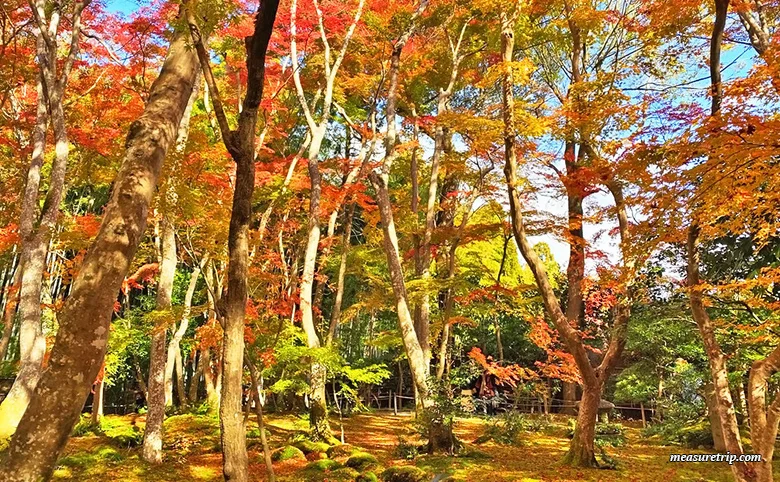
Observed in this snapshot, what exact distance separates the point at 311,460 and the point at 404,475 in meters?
2.10

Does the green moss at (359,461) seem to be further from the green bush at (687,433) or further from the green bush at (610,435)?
the green bush at (687,433)

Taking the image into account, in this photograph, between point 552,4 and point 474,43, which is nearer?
point 552,4

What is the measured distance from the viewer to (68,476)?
6227mm

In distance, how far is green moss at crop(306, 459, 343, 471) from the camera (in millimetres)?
6816

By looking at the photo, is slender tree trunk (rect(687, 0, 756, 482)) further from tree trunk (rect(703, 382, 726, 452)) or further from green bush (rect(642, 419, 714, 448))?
green bush (rect(642, 419, 714, 448))

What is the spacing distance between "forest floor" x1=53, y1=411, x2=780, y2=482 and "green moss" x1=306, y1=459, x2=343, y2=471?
16 millimetres

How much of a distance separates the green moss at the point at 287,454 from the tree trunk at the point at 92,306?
221 inches

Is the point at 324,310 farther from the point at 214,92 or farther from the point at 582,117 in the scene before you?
the point at 214,92

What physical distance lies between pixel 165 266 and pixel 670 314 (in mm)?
7876

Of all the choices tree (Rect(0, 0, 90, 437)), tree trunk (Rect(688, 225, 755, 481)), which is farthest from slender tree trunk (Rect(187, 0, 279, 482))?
tree (Rect(0, 0, 90, 437))

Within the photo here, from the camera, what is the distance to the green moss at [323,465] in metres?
6.82

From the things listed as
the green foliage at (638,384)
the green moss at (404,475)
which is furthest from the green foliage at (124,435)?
the green foliage at (638,384)

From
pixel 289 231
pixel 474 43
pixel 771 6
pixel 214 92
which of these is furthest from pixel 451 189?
pixel 214 92

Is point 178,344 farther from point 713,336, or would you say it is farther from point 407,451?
point 713,336
